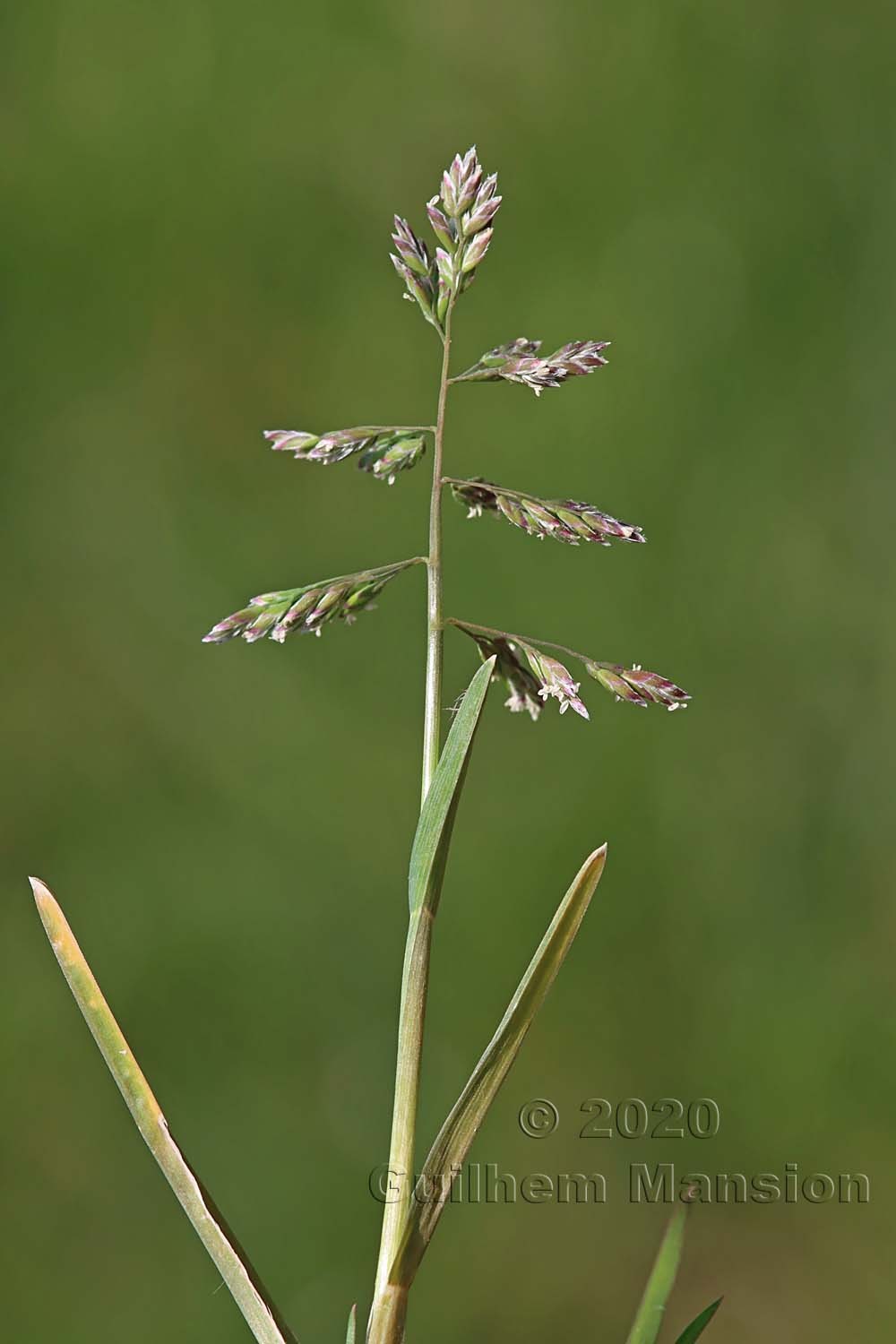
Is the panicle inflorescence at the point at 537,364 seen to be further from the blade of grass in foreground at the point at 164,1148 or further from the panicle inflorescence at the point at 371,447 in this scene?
the blade of grass in foreground at the point at 164,1148

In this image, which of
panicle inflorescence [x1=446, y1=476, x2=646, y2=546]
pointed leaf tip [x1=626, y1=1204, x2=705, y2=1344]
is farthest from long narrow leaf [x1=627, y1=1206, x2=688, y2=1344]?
panicle inflorescence [x1=446, y1=476, x2=646, y2=546]

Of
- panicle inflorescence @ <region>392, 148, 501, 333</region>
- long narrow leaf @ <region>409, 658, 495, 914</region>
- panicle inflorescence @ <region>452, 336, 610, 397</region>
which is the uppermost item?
panicle inflorescence @ <region>392, 148, 501, 333</region>

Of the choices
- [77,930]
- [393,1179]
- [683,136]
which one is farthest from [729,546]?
[393,1179]

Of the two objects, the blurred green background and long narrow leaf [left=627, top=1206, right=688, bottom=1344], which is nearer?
long narrow leaf [left=627, top=1206, right=688, bottom=1344]

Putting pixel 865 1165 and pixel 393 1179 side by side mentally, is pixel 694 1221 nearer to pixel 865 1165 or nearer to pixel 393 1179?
pixel 865 1165

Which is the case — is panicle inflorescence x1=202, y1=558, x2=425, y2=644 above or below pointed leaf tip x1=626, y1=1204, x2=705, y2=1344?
above

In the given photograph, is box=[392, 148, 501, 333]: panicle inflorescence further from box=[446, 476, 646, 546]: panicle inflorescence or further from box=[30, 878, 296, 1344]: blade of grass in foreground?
box=[30, 878, 296, 1344]: blade of grass in foreground

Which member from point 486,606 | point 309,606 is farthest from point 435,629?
point 486,606

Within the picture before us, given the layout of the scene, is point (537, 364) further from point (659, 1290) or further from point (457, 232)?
point (659, 1290)
